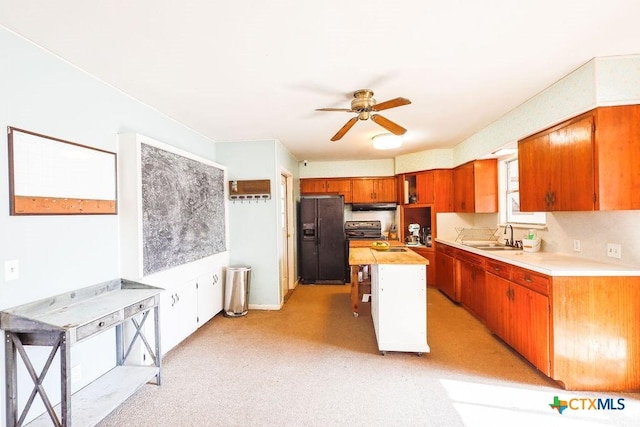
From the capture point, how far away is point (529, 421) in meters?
1.82

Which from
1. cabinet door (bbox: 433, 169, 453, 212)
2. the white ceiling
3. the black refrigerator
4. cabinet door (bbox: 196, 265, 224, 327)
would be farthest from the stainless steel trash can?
cabinet door (bbox: 433, 169, 453, 212)

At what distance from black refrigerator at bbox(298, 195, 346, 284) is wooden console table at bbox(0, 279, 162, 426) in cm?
322

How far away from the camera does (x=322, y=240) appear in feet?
17.3

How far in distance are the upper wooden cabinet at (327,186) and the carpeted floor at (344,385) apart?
301 cm

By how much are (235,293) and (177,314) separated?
0.97 metres

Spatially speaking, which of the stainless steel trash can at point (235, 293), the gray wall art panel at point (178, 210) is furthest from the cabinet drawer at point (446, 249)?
the gray wall art panel at point (178, 210)

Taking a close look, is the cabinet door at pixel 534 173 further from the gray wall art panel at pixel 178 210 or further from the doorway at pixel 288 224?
the gray wall art panel at pixel 178 210

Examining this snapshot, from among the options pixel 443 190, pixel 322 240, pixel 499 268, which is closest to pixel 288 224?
pixel 322 240

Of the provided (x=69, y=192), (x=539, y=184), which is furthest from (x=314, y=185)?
(x=69, y=192)

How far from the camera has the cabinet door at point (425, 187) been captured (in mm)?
4914

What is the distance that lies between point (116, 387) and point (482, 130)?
463 centimetres

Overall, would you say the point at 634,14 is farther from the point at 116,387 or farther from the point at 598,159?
the point at 116,387

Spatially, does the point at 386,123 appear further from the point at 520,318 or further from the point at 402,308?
the point at 520,318

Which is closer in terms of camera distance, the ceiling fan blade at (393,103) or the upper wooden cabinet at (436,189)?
the ceiling fan blade at (393,103)
